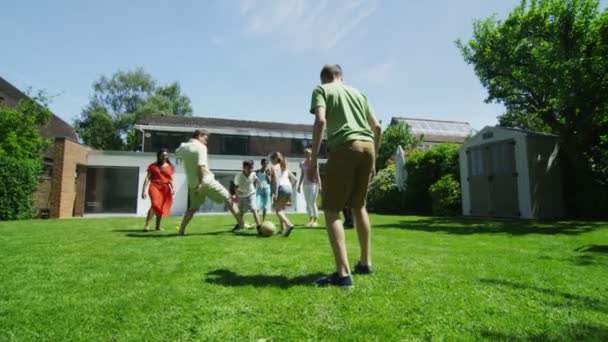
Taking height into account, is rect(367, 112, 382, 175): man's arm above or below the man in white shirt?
above

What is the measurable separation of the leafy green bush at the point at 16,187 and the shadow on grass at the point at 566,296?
17.6 metres

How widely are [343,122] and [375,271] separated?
5.17 ft

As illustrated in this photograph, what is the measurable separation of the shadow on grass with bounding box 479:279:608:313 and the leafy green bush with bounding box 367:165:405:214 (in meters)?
16.9

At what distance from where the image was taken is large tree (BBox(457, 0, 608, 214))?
425 inches

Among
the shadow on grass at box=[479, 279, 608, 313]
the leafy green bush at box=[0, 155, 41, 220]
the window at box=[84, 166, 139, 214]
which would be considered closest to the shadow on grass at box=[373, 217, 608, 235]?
the shadow on grass at box=[479, 279, 608, 313]

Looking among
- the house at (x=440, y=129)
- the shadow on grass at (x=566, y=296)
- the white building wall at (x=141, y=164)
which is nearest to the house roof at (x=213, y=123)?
the white building wall at (x=141, y=164)

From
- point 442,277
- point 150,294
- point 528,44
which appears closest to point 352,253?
point 442,277

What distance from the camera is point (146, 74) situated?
4228cm

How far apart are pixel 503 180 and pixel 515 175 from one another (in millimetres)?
632

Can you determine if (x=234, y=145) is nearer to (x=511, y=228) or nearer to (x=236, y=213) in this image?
(x=236, y=213)

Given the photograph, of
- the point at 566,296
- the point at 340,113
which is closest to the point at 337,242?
the point at 340,113

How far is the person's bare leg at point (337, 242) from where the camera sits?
3.01 metres

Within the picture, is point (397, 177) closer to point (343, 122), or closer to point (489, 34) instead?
point (489, 34)

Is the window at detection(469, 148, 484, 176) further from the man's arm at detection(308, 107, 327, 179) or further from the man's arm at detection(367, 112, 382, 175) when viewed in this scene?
the man's arm at detection(308, 107, 327, 179)
